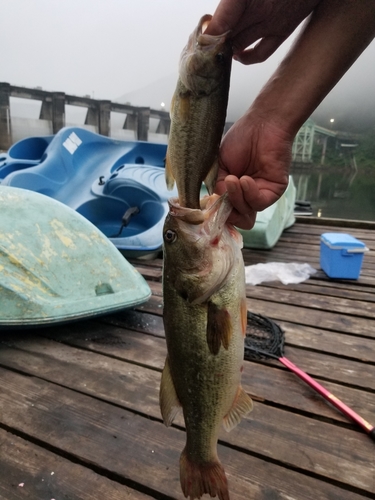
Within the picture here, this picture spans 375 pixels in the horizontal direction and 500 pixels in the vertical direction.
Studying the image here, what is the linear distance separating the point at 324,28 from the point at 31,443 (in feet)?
8.47

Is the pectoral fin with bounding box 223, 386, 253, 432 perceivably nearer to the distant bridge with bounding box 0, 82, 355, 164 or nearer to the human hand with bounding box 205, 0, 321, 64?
the human hand with bounding box 205, 0, 321, 64

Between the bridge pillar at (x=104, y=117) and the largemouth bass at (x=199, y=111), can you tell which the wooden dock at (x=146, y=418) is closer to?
the largemouth bass at (x=199, y=111)

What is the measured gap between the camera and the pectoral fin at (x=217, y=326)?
60.0 inches

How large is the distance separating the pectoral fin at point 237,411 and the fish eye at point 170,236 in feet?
2.39

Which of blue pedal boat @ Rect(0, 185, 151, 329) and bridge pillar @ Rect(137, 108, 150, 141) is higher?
bridge pillar @ Rect(137, 108, 150, 141)

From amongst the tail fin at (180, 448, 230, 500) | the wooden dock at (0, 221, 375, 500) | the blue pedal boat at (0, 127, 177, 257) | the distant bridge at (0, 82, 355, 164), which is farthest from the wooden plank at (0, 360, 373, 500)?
the distant bridge at (0, 82, 355, 164)

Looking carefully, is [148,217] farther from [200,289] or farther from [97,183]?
[200,289]

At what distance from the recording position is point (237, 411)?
1700 mm

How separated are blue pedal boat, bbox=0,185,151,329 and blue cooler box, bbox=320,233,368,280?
2.57 meters

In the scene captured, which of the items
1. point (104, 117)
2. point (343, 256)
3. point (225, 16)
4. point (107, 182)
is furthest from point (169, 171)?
point (104, 117)

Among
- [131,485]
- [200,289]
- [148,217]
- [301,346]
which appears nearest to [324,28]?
[200,289]

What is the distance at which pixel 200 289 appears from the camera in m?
1.53

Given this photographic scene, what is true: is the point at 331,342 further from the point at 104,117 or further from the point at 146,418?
the point at 104,117

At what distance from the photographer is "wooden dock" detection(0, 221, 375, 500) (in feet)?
6.61
